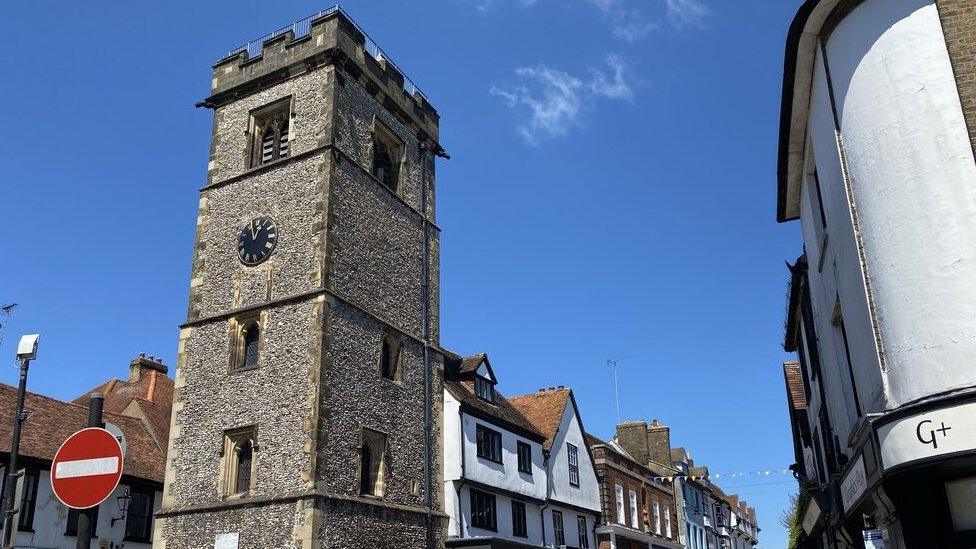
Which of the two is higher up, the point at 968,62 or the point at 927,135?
the point at 968,62

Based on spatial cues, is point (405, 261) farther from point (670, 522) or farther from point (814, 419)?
point (670, 522)

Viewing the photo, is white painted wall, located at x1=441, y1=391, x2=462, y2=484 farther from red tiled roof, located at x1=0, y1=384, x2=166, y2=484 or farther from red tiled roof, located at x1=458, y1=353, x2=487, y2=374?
red tiled roof, located at x1=0, y1=384, x2=166, y2=484

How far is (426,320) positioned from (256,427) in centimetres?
649

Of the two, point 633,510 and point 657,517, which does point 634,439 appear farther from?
point 633,510

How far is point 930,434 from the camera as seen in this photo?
7.70 m

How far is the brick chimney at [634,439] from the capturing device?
41.2 metres

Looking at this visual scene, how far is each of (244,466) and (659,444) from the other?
2924 centimetres

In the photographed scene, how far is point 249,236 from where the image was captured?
21.4 metres

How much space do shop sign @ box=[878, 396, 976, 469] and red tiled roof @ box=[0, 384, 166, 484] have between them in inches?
733

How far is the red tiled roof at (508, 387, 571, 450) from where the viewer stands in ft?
95.1

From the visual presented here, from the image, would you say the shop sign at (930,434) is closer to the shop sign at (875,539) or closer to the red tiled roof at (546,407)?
the shop sign at (875,539)

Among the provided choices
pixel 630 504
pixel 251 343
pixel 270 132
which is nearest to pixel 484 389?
pixel 251 343

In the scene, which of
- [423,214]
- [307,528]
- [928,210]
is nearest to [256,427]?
[307,528]

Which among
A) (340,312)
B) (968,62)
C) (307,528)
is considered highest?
(340,312)
